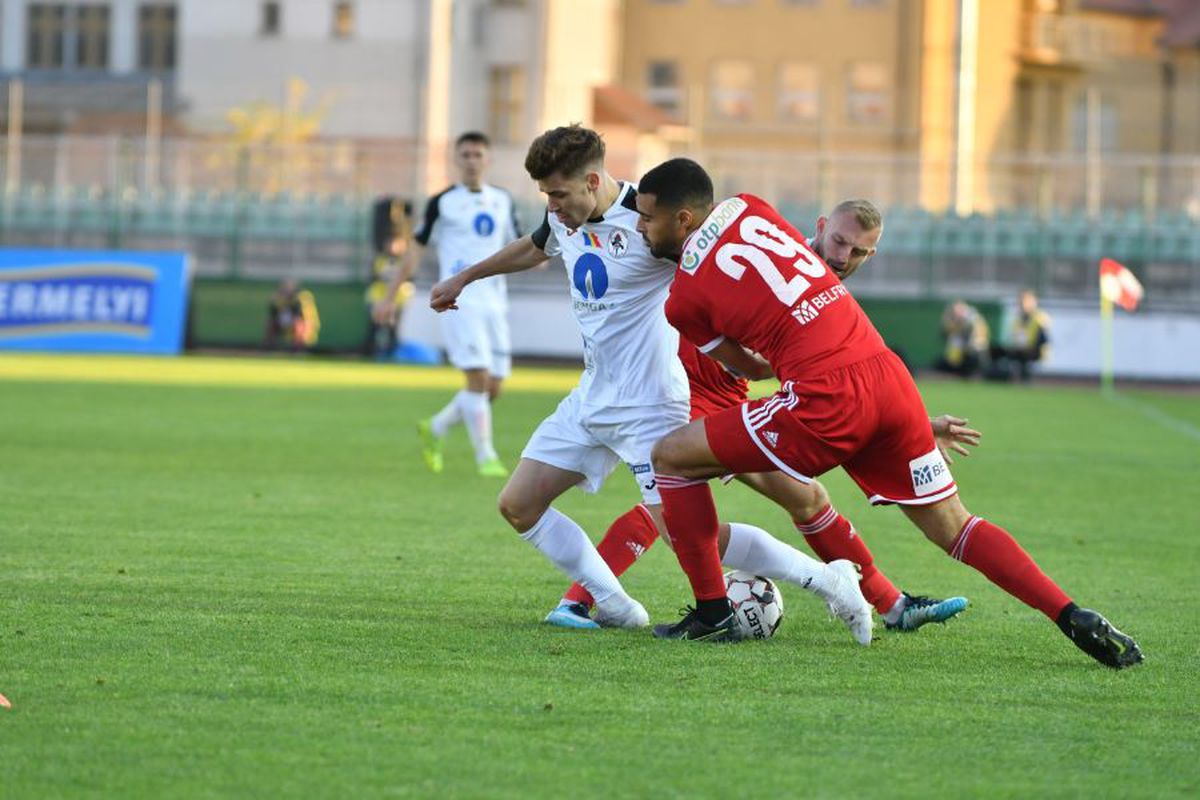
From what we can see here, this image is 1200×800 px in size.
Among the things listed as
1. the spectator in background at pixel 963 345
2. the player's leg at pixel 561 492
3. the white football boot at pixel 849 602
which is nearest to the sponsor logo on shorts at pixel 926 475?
the white football boot at pixel 849 602

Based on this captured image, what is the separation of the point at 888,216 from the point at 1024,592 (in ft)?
101

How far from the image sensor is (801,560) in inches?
287

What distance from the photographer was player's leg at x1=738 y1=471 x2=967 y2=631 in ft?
24.3

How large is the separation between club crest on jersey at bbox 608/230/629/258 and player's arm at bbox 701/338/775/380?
22.0 inches

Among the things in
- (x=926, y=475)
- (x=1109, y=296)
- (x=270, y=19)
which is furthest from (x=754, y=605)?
(x=270, y=19)

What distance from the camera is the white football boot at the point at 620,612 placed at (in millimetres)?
7414

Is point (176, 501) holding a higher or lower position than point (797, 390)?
lower

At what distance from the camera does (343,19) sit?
61094mm

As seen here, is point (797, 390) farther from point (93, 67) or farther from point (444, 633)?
point (93, 67)

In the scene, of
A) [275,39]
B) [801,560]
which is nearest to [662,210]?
[801,560]

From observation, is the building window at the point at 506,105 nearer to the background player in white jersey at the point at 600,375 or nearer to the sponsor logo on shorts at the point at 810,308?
the background player in white jersey at the point at 600,375

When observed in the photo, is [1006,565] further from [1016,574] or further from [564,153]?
[564,153]

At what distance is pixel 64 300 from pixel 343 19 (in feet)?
102

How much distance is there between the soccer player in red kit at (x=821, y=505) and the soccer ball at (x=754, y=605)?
0.28 ft
